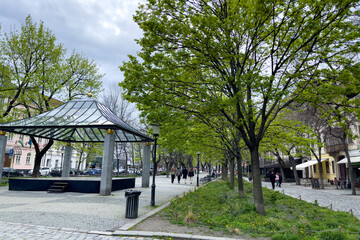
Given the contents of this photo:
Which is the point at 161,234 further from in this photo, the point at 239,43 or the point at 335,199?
the point at 335,199

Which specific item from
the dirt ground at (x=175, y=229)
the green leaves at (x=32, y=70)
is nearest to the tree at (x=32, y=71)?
the green leaves at (x=32, y=70)

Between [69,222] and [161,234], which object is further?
[69,222]

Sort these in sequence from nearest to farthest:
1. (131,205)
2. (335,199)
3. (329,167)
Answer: (131,205) → (335,199) → (329,167)

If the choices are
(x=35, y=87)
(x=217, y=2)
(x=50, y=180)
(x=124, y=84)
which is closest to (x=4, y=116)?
(x=35, y=87)

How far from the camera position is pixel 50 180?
1558 cm

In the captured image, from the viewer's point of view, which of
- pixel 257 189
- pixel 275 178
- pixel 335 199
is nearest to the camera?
pixel 257 189

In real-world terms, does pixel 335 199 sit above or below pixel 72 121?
below

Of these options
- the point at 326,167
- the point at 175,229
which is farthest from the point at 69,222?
the point at 326,167

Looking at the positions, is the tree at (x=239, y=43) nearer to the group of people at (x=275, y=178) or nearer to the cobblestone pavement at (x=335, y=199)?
the cobblestone pavement at (x=335, y=199)

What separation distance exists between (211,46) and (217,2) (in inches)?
116

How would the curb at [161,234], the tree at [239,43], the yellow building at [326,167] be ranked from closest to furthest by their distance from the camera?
the curb at [161,234] < the tree at [239,43] < the yellow building at [326,167]

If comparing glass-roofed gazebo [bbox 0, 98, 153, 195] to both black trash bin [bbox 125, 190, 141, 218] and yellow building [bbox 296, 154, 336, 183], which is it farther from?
yellow building [bbox 296, 154, 336, 183]

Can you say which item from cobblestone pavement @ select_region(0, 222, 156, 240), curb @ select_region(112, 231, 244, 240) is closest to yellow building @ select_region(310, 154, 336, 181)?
curb @ select_region(112, 231, 244, 240)

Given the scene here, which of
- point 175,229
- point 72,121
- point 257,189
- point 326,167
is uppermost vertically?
point 72,121
